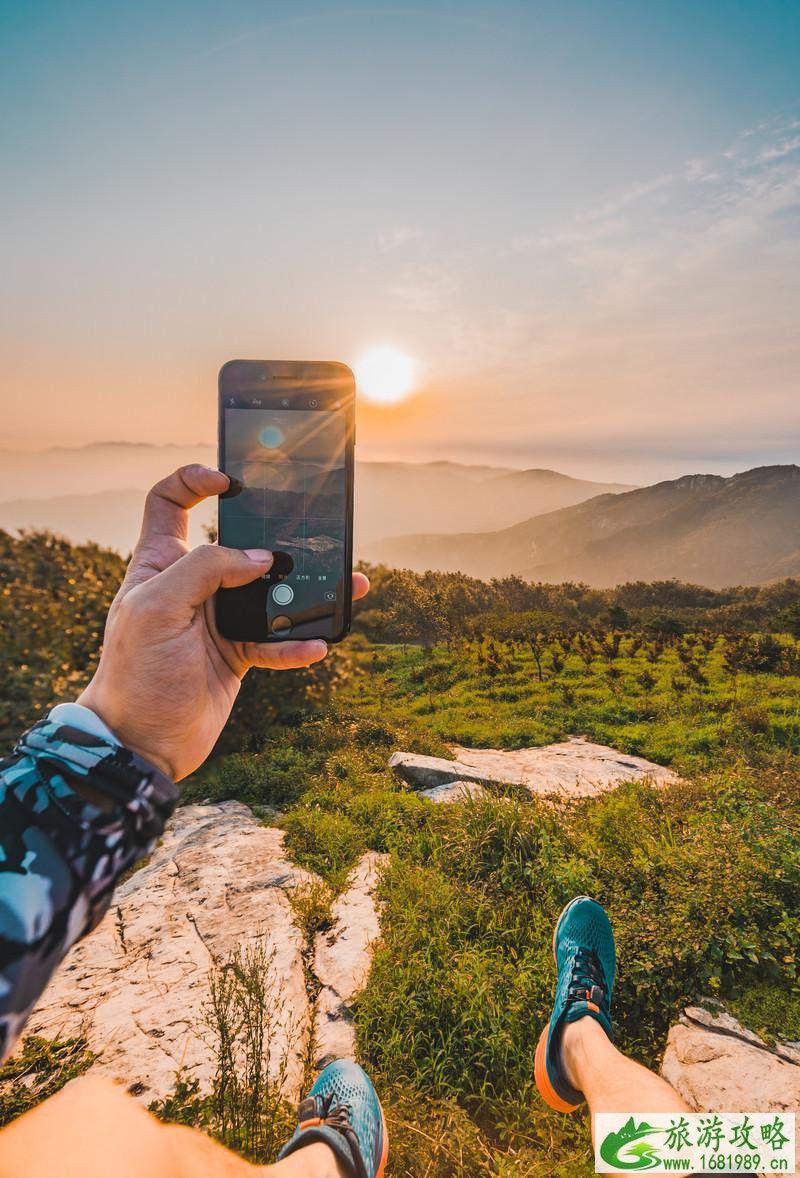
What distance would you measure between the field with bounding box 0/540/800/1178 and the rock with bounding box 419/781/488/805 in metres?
0.23

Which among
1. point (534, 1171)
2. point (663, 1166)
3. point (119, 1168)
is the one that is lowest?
point (534, 1171)

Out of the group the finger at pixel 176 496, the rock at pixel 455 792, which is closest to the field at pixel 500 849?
the rock at pixel 455 792

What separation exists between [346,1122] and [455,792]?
3.74m

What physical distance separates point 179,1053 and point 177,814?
347cm

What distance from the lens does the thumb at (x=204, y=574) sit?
1789mm

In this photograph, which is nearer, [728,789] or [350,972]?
[350,972]

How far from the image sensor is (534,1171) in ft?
8.07

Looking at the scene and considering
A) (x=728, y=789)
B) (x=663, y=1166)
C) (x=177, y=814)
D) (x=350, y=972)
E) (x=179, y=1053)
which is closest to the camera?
(x=663, y=1166)

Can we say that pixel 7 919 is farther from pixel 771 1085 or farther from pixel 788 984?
pixel 788 984

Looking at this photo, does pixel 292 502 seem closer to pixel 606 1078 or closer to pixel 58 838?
pixel 58 838

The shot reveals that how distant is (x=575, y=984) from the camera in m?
3.10

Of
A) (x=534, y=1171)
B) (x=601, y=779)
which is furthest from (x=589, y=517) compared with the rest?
(x=534, y=1171)

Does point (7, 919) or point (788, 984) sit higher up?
point (7, 919)

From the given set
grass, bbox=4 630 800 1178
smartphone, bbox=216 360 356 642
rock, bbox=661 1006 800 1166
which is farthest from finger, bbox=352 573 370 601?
rock, bbox=661 1006 800 1166
